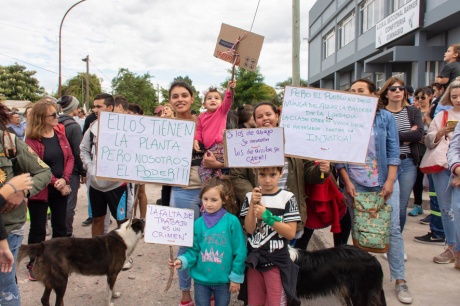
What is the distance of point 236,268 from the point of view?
277 cm

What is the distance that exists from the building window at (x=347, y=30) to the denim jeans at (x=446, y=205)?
23.0 metres

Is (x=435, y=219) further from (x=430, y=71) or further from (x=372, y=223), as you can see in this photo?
(x=430, y=71)

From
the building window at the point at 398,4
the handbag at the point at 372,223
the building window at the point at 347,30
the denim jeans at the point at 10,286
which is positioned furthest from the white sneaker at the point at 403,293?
the building window at the point at 347,30

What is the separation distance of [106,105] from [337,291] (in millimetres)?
3987

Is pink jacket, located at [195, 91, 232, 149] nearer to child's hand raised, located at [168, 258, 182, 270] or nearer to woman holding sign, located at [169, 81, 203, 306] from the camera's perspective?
woman holding sign, located at [169, 81, 203, 306]

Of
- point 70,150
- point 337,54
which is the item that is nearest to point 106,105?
point 70,150

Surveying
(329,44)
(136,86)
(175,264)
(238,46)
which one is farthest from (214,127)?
(136,86)

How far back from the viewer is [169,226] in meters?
2.81

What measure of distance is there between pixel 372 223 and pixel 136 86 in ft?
147

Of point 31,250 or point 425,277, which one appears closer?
point 31,250

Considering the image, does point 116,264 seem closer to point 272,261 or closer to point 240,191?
point 240,191

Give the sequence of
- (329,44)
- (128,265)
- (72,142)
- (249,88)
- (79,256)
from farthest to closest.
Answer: (249,88) < (329,44) < (72,142) < (128,265) < (79,256)

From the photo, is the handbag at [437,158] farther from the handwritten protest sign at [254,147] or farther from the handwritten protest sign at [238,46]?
the handwritten protest sign at [254,147]

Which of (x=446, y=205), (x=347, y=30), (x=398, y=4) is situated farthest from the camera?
(x=347, y=30)
